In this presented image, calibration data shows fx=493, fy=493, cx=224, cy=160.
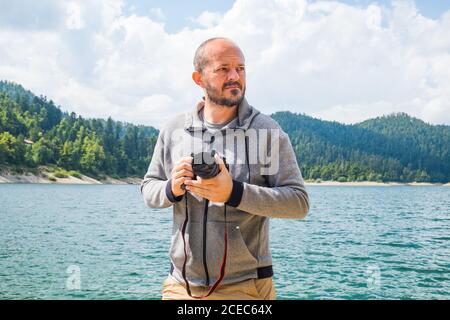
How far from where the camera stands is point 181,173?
6.97ft

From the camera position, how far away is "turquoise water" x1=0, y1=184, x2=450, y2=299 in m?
18.0

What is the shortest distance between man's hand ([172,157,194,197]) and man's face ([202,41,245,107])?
15.9 inches

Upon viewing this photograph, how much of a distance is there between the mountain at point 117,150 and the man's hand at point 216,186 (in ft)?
296

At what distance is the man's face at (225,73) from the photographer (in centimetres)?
226

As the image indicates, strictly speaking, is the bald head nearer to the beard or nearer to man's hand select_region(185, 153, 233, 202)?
the beard

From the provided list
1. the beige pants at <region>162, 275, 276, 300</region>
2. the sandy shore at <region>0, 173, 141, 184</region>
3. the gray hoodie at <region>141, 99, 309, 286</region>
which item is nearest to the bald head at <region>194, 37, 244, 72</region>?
the gray hoodie at <region>141, 99, 309, 286</region>

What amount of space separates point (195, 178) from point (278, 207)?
0.39m

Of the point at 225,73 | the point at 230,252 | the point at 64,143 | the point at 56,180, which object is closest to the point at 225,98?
the point at 225,73

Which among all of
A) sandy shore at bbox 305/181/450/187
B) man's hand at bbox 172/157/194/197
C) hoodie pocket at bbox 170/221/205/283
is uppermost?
sandy shore at bbox 305/181/450/187

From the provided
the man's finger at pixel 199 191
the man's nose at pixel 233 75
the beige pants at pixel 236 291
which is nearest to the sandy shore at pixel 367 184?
the beige pants at pixel 236 291

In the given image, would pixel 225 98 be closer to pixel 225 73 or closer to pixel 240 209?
pixel 225 73
